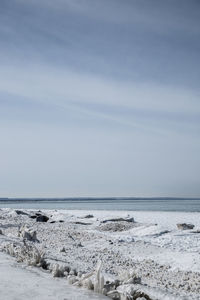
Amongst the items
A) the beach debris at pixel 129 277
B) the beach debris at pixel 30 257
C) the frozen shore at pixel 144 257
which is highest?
the beach debris at pixel 30 257

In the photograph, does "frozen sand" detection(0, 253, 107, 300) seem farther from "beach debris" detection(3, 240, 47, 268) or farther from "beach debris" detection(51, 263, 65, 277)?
"beach debris" detection(3, 240, 47, 268)

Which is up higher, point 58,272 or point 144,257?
point 58,272

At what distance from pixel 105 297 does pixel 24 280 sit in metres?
0.93

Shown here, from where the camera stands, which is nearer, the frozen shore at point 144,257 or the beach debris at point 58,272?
the beach debris at point 58,272

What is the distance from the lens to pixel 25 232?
881 centimetres

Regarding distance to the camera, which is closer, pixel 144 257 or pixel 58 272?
pixel 58 272

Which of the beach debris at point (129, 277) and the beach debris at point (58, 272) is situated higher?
the beach debris at point (58, 272)

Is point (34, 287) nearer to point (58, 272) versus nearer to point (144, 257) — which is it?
point (58, 272)

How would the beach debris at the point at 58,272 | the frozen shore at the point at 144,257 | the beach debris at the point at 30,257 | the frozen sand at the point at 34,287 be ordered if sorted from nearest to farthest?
1. the frozen sand at the point at 34,287
2. the beach debris at the point at 58,272
3. the beach debris at the point at 30,257
4. the frozen shore at the point at 144,257

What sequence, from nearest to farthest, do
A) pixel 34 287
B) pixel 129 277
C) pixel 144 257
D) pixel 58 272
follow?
pixel 34 287 < pixel 58 272 < pixel 129 277 < pixel 144 257

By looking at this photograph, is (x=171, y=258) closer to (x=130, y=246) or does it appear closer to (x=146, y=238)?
(x=130, y=246)

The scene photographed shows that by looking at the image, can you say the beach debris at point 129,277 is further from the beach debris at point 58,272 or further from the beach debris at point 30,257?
the beach debris at point 30,257

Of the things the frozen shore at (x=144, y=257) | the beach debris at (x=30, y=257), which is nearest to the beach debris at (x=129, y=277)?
the frozen shore at (x=144, y=257)

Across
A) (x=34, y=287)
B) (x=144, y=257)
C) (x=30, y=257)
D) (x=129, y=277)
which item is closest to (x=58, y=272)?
(x=34, y=287)
